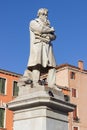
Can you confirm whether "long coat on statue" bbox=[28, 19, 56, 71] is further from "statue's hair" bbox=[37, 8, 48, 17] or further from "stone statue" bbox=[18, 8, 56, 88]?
"statue's hair" bbox=[37, 8, 48, 17]

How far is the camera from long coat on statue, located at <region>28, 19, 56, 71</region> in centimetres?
1268

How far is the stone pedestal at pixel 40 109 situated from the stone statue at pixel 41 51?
1.89 ft

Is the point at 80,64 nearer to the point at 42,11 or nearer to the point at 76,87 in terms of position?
the point at 76,87

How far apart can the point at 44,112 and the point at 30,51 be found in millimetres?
2555

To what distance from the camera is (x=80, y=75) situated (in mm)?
54281

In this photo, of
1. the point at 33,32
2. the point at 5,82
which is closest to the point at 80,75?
the point at 5,82

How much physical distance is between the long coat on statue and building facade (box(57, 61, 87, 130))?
3854cm

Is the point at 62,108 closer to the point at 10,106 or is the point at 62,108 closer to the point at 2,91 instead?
the point at 10,106

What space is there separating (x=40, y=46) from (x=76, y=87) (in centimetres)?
4089

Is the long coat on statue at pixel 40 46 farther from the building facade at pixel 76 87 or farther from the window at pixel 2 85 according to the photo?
the building facade at pixel 76 87

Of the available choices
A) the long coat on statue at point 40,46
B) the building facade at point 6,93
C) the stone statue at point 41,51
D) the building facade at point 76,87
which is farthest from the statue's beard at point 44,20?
the building facade at point 76,87

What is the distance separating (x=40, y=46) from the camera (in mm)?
12875

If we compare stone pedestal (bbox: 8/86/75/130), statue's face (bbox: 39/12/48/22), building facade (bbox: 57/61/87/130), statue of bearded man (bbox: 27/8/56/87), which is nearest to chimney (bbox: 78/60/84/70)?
building facade (bbox: 57/61/87/130)

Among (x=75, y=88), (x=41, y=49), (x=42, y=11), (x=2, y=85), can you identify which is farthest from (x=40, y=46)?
(x=75, y=88)
